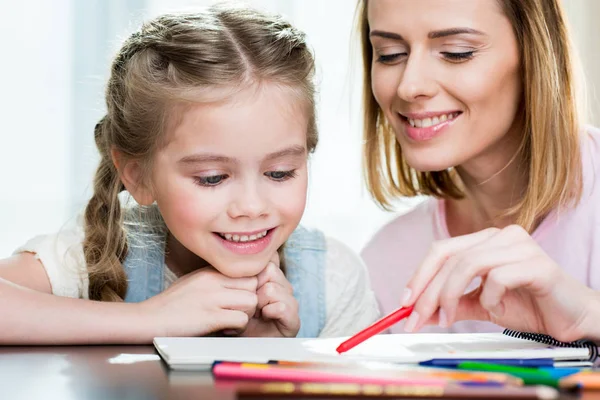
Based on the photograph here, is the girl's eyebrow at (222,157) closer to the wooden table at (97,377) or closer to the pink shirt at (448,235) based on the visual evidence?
the wooden table at (97,377)

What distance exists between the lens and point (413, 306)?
3.04 feet

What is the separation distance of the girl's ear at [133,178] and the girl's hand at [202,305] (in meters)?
0.17

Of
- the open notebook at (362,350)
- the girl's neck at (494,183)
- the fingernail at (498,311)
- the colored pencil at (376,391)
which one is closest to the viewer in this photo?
the colored pencil at (376,391)

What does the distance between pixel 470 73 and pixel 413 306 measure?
53cm

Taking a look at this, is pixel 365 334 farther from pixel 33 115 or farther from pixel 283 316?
pixel 33 115

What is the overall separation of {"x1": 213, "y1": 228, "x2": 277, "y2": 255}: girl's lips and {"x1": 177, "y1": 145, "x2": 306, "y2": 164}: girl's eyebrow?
0.37ft

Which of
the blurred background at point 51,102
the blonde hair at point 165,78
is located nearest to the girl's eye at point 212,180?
the blonde hair at point 165,78

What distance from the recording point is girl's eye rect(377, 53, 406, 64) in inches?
54.2

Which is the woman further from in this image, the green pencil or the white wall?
the white wall

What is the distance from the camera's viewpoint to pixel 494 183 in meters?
1.51

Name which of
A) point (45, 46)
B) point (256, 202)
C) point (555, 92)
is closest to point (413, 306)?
point (256, 202)

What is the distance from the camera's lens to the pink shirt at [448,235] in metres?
1.39

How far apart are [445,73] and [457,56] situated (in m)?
0.03

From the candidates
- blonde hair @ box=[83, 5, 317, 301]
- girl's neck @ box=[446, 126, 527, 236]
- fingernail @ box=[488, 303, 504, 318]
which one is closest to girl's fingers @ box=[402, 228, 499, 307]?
fingernail @ box=[488, 303, 504, 318]
